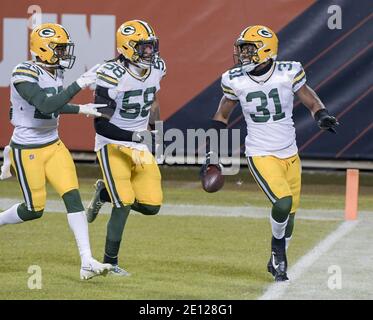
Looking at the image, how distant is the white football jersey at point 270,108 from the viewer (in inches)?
321

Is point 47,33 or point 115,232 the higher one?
point 47,33

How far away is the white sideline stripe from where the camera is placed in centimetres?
759

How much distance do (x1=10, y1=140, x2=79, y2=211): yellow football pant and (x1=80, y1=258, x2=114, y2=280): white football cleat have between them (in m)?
0.59

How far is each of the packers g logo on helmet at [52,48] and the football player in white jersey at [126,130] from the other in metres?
0.27

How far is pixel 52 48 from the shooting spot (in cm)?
814

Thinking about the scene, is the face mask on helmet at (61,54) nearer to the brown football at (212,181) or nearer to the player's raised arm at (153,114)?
the player's raised arm at (153,114)

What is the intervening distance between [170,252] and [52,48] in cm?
207

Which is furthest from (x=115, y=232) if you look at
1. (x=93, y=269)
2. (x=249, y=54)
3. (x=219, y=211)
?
(x=219, y=211)

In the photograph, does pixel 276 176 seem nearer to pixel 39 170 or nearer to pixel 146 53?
pixel 146 53

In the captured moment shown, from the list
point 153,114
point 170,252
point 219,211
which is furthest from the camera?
point 219,211

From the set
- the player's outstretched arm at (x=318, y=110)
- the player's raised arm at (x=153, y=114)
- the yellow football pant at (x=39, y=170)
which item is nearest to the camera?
the yellow football pant at (x=39, y=170)

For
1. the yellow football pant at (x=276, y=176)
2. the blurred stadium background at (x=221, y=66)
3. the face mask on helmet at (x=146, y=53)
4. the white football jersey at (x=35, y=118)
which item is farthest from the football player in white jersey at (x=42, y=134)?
the blurred stadium background at (x=221, y=66)

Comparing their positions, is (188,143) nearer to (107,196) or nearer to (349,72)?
(349,72)

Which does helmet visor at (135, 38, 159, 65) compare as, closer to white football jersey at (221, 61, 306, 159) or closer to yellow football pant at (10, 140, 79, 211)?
white football jersey at (221, 61, 306, 159)
